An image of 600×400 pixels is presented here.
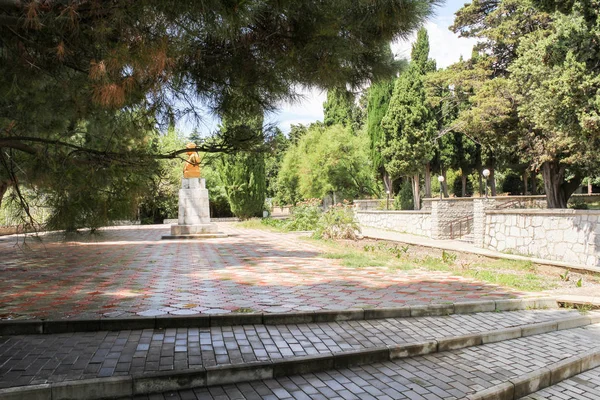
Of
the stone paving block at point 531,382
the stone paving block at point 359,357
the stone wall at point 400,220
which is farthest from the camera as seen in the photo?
the stone wall at point 400,220

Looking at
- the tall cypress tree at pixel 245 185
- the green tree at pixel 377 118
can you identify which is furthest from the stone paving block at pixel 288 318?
the green tree at pixel 377 118

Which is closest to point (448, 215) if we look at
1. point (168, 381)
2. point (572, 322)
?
point (572, 322)

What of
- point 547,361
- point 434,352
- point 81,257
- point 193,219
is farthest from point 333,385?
point 193,219

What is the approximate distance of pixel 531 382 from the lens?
3984mm

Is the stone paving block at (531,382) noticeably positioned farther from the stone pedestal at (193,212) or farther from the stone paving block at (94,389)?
the stone pedestal at (193,212)

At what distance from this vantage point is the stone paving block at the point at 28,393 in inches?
123

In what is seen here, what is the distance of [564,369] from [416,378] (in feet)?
4.99

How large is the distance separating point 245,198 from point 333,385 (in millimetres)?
24338

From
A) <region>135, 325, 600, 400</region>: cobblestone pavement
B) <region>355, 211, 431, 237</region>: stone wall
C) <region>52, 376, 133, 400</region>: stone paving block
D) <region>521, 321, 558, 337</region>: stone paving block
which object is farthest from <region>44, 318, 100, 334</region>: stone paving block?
<region>355, 211, 431, 237</region>: stone wall

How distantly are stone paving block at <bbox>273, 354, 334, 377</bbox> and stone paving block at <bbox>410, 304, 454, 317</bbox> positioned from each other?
184cm

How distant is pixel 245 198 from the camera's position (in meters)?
27.8

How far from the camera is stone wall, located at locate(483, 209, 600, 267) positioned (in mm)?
10289

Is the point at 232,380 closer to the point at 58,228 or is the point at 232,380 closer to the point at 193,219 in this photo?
the point at 58,228

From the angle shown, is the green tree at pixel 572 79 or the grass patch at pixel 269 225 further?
the grass patch at pixel 269 225
